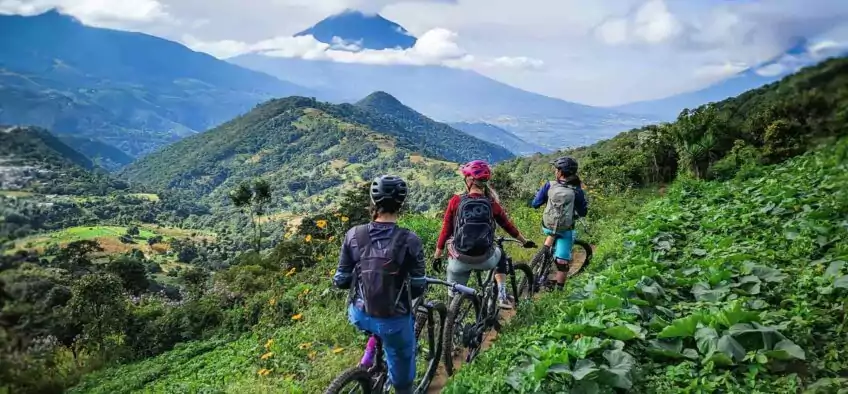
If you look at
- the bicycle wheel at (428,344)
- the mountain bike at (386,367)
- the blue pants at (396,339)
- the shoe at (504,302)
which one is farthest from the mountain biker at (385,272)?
the shoe at (504,302)

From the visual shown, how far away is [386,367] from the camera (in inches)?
158

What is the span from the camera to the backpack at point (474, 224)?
489cm

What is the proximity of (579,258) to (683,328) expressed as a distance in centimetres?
583

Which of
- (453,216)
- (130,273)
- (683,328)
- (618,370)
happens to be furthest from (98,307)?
(130,273)

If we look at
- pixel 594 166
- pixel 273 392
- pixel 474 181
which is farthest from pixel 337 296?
pixel 594 166

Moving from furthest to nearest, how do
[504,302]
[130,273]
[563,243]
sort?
[130,273], [563,243], [504,302]

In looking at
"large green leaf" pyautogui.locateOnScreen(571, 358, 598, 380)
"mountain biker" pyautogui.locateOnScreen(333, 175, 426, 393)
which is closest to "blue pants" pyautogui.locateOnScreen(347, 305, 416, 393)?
"mountain biker" pyautogui.locateOnScreen(333, 175, 426, 393)

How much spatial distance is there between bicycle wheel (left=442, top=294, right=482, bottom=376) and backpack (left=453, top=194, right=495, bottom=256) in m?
0.50

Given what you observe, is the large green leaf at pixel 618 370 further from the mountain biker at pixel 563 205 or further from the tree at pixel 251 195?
the tree at pixel 251 195

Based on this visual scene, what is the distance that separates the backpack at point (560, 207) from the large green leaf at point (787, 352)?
3.02 m

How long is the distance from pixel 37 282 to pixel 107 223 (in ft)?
353

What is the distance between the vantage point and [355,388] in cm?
373

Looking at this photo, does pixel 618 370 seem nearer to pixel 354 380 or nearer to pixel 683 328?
pixel 683 328

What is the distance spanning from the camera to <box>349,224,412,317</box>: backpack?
3.47 meters
